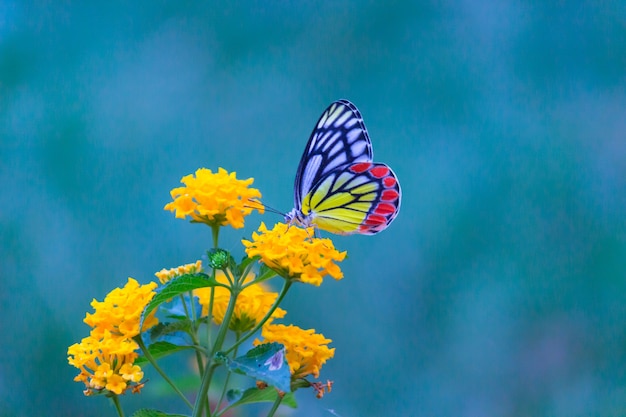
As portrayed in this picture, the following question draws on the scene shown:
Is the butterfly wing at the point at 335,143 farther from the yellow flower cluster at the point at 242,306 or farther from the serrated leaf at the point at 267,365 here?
the serrated leaf at the point at 267,365

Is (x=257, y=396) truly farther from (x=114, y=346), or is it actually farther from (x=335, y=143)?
(x=335, y=143)

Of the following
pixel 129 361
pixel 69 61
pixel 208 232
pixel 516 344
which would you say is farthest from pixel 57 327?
pixel 516 344

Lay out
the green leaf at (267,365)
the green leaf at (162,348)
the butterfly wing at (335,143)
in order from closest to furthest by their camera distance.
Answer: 1. the green leaf at (267,365)
2. the green leaf at (162,348)
3. the butterfly wing at (335,143)

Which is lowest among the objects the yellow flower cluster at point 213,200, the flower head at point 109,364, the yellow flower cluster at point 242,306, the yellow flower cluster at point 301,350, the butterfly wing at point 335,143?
the flower head at point 109,364

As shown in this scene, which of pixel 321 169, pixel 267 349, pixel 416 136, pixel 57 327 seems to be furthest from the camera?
pixel 416 136

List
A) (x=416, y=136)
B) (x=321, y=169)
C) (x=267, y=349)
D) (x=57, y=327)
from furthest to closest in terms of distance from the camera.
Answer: (x=416, y=136) → (x=57, y=327) → (x=321, y=169) → (x=267, y=349)

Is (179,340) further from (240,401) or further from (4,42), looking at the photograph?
(4,42)

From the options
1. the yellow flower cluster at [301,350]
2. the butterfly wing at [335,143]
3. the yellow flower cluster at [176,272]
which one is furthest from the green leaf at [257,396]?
the butterfly wing at [335,143]
